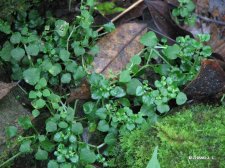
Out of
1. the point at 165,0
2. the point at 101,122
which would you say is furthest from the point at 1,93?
the point at 165,0

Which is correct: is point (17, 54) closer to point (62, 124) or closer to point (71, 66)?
point (71, 66)

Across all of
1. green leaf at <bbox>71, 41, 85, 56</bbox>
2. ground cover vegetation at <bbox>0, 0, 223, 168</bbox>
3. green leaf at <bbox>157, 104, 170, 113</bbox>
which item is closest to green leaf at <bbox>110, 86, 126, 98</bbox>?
ground cover vegetation at <bbox>0, 0, 223, 168</bbox>

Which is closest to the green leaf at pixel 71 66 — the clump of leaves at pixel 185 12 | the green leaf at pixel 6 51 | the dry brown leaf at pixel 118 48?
the dry brown leaf at pixel 118 48

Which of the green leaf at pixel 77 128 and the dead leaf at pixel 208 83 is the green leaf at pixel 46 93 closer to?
the green leaf at pixel 77 128

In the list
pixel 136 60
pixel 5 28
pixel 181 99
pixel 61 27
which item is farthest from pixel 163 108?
pixel 5 28

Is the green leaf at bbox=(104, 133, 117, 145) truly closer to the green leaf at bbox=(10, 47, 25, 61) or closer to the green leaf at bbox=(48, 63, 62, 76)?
the green leaf at bbox=(48, 63, 62, 76)
